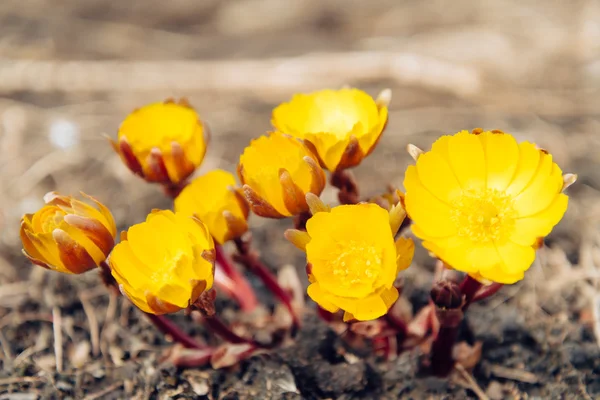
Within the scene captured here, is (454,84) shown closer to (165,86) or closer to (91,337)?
(165,86)

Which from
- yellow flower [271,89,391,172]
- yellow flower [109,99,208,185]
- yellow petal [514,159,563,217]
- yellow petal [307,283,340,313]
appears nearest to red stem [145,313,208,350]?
Result: yellow flower [109,99,208,185]

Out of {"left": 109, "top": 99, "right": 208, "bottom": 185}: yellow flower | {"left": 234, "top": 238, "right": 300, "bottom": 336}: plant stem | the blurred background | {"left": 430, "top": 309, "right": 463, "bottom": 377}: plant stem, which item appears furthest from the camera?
the blurred background

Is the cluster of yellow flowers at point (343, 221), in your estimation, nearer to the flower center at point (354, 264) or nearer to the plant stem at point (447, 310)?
the flower center at point (354, 264)

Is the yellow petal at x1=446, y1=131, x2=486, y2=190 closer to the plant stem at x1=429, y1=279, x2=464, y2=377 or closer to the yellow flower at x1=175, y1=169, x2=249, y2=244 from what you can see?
the plant stem at x1=429, y1=279, x2=464, y2=377

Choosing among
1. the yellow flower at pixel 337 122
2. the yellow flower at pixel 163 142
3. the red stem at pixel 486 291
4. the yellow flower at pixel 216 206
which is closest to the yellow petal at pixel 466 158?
the yellow flower at pixel 337 122

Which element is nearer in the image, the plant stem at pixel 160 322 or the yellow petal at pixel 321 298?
the yellow petal at pixel 321 298

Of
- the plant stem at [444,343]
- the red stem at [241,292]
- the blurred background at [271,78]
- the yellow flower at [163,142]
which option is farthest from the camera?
the blurred background at [271,78]

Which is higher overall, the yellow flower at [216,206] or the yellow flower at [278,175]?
the yellow flower at [278,175]
